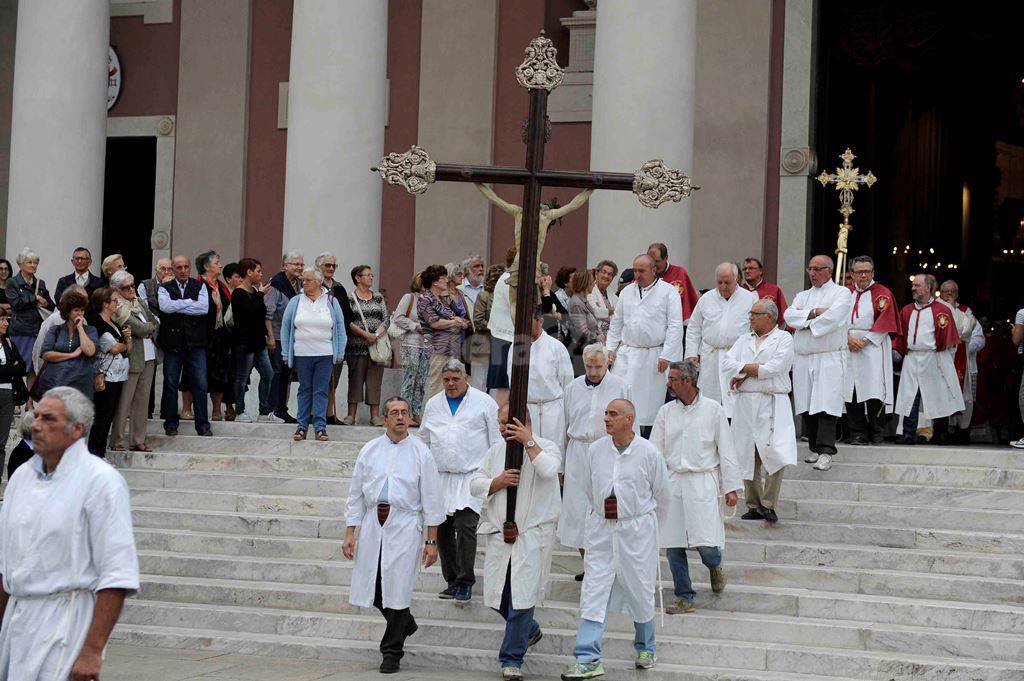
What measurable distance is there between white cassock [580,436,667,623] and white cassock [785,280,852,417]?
11.4 ft

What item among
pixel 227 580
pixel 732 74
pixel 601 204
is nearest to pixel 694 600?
pixel 227 580

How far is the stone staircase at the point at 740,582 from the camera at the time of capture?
Answer: 10430mm

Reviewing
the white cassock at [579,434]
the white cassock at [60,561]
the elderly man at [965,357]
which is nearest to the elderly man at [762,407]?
the white cassock at [579,434]

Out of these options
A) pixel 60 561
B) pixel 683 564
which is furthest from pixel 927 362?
pixel 60 561

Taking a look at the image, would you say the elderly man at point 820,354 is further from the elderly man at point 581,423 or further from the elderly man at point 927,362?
the elderly man at point 581,423

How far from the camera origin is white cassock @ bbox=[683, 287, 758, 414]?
13422 millimetres

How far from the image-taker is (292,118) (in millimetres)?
16906

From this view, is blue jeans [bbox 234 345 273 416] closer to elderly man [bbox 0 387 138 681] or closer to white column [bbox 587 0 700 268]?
white column [bbox 587 0 700 268]

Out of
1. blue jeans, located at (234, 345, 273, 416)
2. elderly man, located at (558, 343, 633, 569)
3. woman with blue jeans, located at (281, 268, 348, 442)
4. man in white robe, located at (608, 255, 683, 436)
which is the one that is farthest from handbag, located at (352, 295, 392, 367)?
elderly man, located at (558, 343, 633, 569)

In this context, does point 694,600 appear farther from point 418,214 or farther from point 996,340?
point 418,214

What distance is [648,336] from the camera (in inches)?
523

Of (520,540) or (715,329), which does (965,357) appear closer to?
→ (715,329)

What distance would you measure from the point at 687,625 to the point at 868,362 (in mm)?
4444

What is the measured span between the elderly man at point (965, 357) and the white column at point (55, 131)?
935 centimetres
